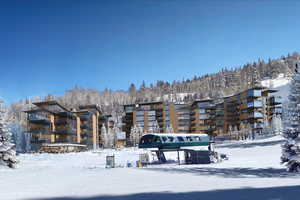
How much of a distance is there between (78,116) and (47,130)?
19163mm

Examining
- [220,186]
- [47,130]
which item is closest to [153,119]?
[47,130]

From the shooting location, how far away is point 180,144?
41250 millimetres

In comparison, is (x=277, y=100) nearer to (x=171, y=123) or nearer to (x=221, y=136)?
(x=221, y=136)

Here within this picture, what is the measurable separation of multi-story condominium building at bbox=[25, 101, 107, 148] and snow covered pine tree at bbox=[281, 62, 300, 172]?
65.4m

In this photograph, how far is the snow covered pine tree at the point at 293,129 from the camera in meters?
22.2

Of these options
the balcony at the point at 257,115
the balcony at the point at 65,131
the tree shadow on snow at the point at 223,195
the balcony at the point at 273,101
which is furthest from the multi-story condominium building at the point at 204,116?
the tree shadow on snow at the point at 223,195

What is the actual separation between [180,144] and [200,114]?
7049 cm

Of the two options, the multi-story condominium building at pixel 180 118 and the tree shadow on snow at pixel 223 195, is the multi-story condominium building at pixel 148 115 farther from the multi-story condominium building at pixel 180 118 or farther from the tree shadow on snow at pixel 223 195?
the tree shadow on snow at pixel 223 195

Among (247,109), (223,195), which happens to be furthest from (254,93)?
(223,195)

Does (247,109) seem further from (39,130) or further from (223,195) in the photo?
(223,195)

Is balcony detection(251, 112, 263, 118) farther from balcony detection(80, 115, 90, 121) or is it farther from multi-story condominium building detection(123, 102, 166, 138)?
balcony detection(80, 115, 90, 121)

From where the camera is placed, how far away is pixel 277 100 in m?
96.7

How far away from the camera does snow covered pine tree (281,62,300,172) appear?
22.2 metres

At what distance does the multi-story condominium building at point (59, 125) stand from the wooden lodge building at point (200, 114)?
1761cm
